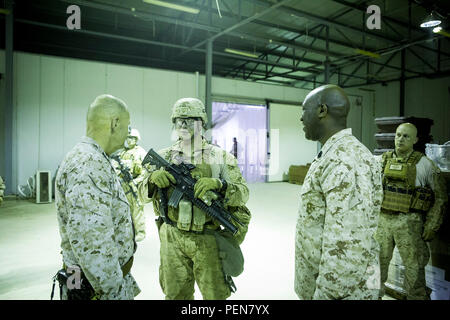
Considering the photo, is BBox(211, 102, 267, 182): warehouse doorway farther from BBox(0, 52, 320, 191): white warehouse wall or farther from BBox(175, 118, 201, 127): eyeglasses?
BBox(175, 118, 201, 127): eyeglasses

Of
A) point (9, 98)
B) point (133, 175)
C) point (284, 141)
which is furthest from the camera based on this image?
point (284, 141)

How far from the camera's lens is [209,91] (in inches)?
336

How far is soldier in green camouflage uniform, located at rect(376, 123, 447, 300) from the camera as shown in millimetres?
2402

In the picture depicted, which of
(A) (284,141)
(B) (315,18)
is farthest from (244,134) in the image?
(B) (315,18)

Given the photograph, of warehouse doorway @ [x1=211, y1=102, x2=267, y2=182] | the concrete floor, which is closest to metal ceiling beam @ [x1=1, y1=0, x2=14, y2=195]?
the concrete floor

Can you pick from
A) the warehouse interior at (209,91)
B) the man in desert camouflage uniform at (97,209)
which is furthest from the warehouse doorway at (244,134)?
the man in desert camouflage uniform at (97,209)

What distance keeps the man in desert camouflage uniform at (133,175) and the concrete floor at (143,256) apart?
33 cm

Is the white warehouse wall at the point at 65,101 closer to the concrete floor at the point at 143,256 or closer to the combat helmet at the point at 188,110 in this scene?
the concrete floor at the point at 143,256

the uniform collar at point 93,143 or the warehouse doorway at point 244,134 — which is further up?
the warehouse doorway at point 244,134

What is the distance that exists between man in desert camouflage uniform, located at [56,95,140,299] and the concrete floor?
1.59 m

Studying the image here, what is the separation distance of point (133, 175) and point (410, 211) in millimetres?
3580

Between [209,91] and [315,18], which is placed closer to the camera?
[315,18]

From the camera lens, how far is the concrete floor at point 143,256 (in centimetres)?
267

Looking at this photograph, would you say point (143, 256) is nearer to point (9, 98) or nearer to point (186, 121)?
point (186, 121)
